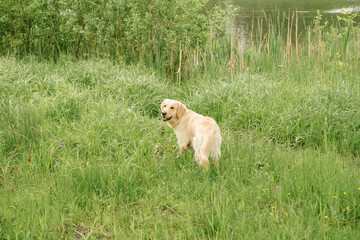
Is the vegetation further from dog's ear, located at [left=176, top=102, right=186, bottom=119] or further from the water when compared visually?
the water

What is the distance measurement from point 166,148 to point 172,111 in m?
0.51

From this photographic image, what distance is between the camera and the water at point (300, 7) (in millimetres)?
19938

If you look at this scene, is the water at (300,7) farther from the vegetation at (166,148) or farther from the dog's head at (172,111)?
the dog's head at (172,111)

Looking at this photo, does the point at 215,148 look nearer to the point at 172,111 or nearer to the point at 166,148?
the point at 172,111

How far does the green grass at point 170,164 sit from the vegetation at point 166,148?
17mm

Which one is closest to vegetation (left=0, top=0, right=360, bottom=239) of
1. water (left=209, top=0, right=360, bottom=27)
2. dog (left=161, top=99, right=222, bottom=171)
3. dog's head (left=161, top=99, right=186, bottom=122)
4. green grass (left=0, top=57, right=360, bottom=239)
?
green grass (left=0, top=57, right=360, bottom=239)

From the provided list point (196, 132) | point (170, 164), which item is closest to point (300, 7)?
point (196, 132)

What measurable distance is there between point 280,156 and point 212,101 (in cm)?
180

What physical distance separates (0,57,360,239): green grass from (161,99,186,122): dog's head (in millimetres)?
384

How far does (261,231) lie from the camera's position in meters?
2.83

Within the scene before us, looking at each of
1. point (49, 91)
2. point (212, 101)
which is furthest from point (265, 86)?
point (49, 91)

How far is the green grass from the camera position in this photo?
301 centimetres

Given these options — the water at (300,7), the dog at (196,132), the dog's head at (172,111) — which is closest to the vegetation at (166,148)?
the dog at (196,132)

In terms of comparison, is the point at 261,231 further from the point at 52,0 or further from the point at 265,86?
the point at 52,0
